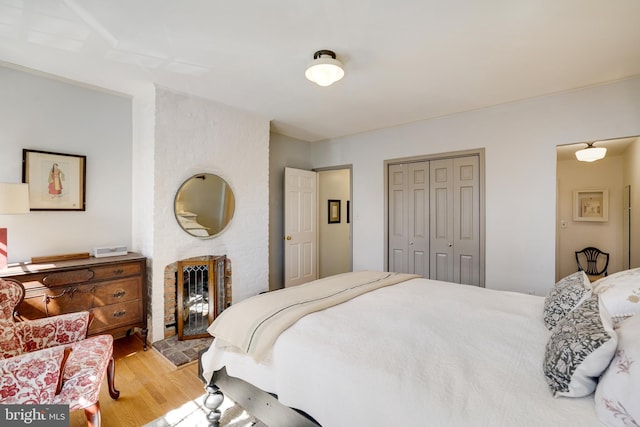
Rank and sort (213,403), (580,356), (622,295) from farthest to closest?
(213,403) < (622,295) < (580,356)

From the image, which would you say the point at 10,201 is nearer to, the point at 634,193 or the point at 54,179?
the point at 54,179

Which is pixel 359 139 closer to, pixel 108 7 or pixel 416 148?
pixel 416 148

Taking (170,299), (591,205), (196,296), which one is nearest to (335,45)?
(196,296)

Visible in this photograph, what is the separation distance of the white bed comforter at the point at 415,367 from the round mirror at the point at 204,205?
182 centimetres

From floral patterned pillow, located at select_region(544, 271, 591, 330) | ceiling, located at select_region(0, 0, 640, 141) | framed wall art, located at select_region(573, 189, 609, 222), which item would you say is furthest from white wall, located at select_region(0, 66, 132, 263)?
framed wall art, located at select_region(573, 189, 609, 222)

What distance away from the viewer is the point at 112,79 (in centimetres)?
284

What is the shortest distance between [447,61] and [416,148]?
1697mm

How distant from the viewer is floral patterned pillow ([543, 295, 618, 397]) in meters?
0.97

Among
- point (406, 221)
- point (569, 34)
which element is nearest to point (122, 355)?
point (406, 221)

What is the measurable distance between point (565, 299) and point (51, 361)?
262cm

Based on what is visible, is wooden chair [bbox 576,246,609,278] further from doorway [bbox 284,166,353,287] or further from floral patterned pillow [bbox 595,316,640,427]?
floral patterned pillow [bbox 595,316,640,427]

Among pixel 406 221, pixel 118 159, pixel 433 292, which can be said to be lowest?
pixel 433 292

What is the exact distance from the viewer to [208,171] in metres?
3.44

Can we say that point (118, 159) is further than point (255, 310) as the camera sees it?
Yes
